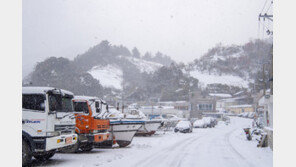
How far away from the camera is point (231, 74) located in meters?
151

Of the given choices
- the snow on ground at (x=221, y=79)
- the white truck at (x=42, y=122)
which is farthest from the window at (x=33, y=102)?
the snow on ground at (x=221, y=79)

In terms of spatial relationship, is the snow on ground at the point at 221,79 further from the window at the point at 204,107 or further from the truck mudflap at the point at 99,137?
the truck mudflap at the point at 99,137

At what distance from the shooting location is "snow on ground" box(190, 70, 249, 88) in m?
129

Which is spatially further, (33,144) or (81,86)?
(81,86)

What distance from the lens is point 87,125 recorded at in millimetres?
10406

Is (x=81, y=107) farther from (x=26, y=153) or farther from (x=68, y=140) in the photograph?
(x=26, y=153)

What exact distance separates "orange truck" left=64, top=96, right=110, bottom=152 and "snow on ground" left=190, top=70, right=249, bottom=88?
116459 mm

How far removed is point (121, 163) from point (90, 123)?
2.61m

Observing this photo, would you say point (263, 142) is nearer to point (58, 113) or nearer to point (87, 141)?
point (87, 141)

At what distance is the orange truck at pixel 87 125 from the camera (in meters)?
10.2

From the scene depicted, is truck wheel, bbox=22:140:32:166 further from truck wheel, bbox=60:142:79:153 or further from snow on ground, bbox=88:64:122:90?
snow on ground, bbox=88:64:122:90

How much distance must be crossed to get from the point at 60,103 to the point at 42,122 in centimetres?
108

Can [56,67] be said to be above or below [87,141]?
above

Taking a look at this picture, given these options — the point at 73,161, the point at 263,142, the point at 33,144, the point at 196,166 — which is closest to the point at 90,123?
the point at 73,161
